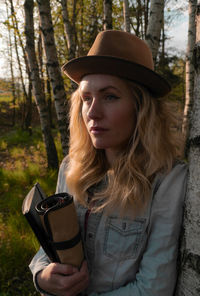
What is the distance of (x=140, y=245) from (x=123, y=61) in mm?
1019

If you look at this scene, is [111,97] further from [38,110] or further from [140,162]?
[38,110]

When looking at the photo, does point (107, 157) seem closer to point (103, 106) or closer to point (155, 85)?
point (103, 106)

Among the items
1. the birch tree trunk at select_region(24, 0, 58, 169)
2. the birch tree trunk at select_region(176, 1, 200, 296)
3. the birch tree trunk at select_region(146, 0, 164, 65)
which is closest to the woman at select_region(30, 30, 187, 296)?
the birch tree trunk at select_region(176, 1, 200, 296)

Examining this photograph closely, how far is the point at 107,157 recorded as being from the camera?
154 centimetres

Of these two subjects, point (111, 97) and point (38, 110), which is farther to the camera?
Result: point (38, 110)

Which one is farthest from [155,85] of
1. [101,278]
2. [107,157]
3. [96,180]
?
[101,278]

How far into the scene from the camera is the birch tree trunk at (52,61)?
3.87m

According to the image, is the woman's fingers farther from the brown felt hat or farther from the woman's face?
the brown felt hat

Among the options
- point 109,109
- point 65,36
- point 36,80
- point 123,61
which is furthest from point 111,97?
point 65,36

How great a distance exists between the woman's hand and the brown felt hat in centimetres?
113

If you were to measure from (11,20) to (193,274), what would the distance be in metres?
8.13

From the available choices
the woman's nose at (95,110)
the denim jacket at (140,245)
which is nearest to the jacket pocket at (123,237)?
the denim jacket at (140,245)

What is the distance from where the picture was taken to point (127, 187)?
4.05 feet

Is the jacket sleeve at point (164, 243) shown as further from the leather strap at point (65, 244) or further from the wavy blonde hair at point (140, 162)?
the leather strap at point (65, 244)
